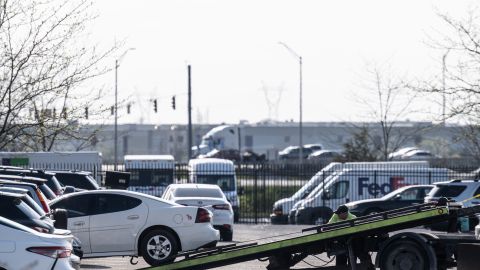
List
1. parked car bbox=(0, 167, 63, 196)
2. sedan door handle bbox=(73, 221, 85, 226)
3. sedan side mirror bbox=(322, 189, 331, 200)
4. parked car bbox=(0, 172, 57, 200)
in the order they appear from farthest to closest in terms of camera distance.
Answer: sedan side mirror bbox=(322, 189, 331, 200) → parked car bbox=(0, 167, 63, 196) → sedan door handle bbox=(73, 221, 85, 226) → parked car bbox=(0, 172, 57, 200)

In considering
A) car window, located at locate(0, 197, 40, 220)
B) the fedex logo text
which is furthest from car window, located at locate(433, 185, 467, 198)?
car window, located at locate(0, 197, 40, 220)

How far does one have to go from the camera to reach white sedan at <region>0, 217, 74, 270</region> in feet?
38.4

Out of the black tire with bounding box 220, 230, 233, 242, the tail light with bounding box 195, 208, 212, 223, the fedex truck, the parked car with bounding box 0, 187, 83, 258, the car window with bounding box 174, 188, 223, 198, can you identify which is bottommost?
the black tire with bounding box 220, 230, 233, 242

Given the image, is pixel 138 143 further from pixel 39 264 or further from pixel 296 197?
pixel 39 264

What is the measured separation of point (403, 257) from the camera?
572 inches

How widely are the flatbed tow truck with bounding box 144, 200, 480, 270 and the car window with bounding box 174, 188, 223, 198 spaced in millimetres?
11634

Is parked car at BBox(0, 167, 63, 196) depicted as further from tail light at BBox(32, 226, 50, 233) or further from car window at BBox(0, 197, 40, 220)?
tail light at BBox(32, 226, 50, 233)

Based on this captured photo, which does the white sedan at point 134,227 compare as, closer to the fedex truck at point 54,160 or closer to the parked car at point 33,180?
the parked car at point 33,180

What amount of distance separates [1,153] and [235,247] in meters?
18.1

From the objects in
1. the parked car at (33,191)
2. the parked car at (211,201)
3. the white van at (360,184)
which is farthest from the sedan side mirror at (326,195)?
the parked car at (33,191)

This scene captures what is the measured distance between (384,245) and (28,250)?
211 inches

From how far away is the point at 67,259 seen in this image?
472 inches

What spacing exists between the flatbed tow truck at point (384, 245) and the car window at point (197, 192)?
1163 cm

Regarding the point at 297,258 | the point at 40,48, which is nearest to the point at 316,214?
the point at 40,48
